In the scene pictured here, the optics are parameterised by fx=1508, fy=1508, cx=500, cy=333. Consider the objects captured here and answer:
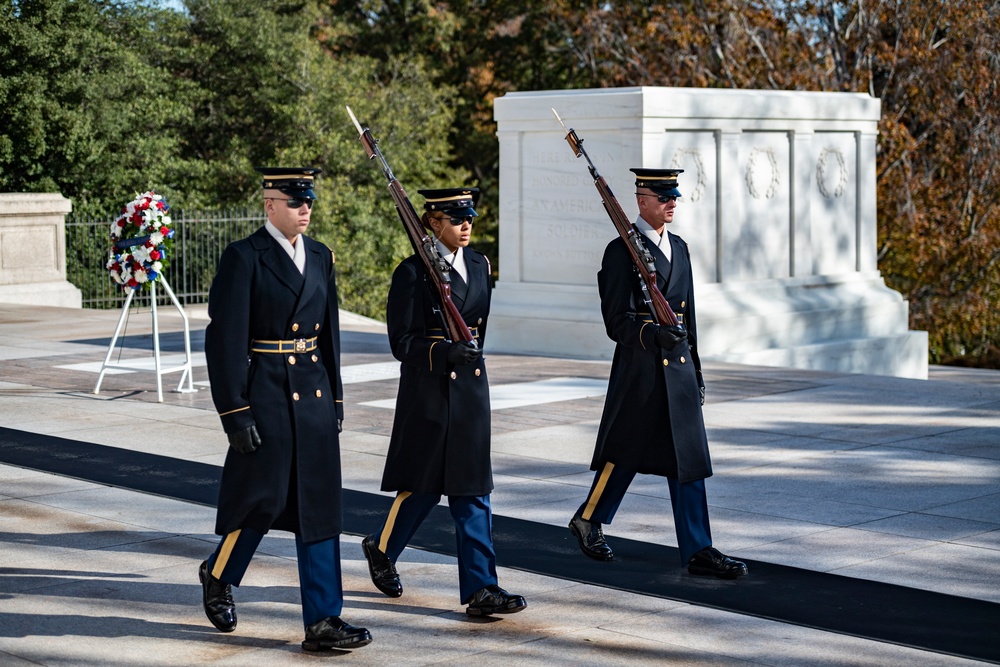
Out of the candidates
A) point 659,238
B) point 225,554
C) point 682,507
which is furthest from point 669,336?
point 225,554

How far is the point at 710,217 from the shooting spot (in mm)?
15148

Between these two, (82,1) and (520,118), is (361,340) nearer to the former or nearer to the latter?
(520,118)

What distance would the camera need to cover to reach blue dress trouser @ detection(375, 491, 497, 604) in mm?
5535

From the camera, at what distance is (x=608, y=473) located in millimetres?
6488

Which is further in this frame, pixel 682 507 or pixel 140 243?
pixel 140 243

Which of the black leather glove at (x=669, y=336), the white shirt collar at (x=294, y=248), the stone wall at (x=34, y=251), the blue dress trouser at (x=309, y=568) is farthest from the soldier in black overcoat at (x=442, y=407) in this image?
the stone wall at (x=34, y=251)

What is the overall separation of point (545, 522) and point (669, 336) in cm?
148

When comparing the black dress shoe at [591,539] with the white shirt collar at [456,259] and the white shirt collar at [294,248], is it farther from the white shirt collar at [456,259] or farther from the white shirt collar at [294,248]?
the white shirt collar at [294,248]

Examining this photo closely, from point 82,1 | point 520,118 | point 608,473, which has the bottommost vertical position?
point 608,473

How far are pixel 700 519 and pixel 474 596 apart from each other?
45.1 inches

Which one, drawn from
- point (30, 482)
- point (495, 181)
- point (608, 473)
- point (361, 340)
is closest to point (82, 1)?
point (495, 181)

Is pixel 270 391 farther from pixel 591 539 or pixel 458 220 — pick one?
pixel 591 539

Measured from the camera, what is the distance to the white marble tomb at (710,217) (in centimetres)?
1448

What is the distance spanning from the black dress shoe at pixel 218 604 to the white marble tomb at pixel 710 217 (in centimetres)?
891
